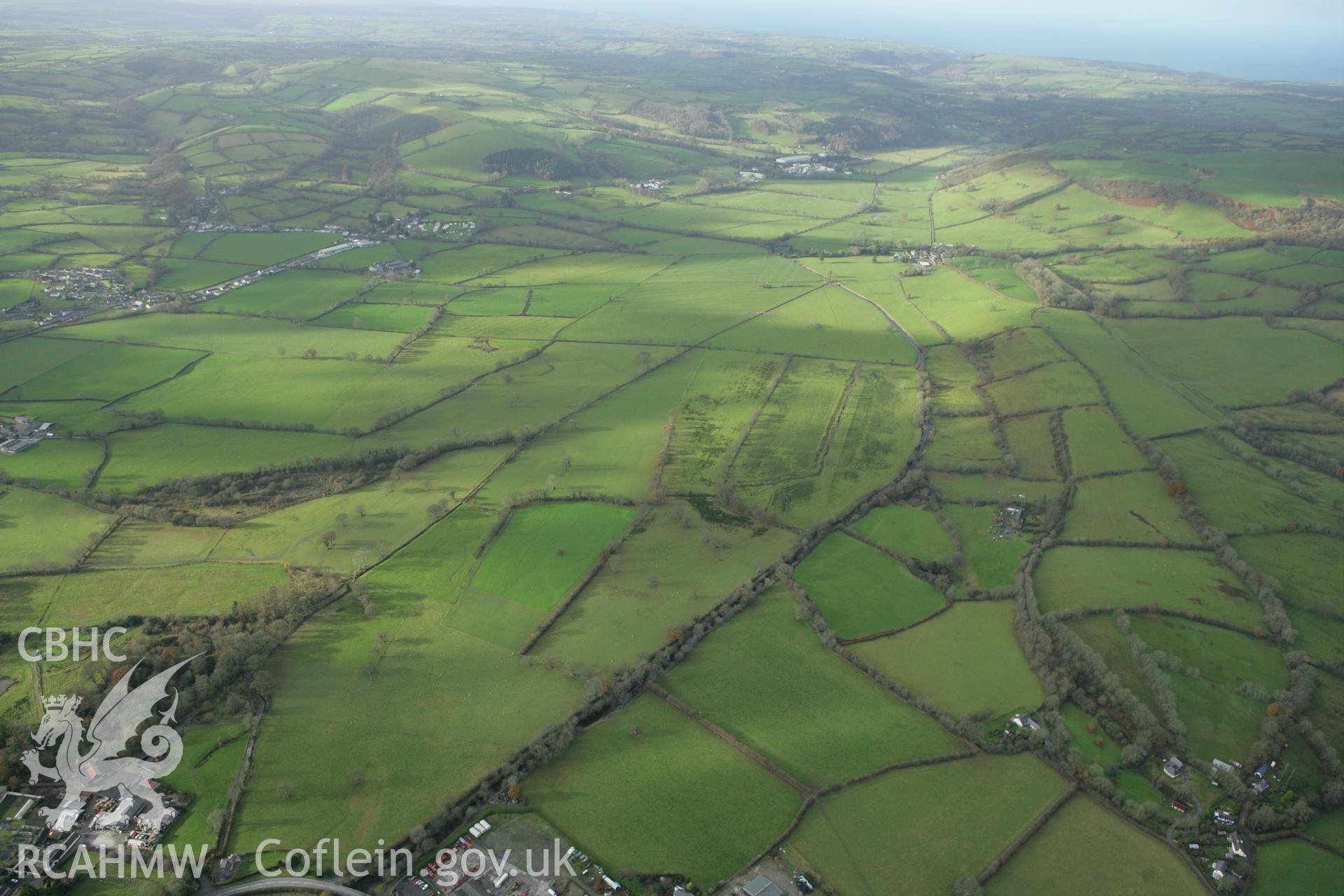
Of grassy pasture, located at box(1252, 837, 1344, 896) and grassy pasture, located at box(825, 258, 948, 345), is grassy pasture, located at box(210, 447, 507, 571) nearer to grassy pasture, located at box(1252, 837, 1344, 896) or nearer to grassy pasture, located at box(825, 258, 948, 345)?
grassy pasture, located at box(1252, 837, 1344, 896)

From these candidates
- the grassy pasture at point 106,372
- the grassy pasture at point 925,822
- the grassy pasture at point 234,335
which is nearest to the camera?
the grassy pasture at point 925,822

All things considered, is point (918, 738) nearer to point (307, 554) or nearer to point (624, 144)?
point (307, 554)

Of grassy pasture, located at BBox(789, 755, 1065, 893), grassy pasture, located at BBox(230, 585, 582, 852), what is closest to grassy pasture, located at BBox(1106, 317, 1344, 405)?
grassy pasture, located at BBox(789, 755, 1065, 893)

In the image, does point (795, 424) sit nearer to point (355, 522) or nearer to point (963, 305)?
point (355, 522)

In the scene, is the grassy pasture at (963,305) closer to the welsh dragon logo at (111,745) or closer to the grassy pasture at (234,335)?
the grassy pasture at (234,335)

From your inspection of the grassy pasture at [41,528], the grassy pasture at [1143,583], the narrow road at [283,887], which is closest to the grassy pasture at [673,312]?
the grassy pasture at [1143,583]
